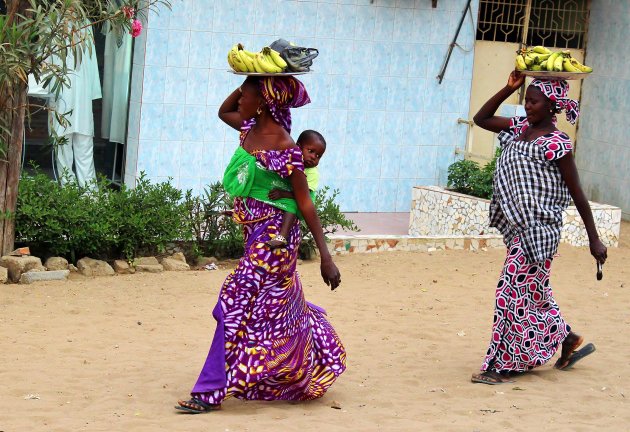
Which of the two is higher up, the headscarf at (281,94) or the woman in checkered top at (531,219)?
the headscarf at (281,94)

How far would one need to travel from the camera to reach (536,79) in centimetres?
634

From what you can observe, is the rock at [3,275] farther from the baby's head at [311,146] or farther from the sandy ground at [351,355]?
the baby's head at [311,146]

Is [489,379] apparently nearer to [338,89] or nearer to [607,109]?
[338,89]

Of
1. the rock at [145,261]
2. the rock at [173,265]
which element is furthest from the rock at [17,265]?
the rock at [173,265]

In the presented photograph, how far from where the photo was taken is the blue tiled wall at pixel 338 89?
1127 cm

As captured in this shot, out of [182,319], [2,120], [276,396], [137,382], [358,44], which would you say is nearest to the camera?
[276,396]

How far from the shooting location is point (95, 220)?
29.3 ft

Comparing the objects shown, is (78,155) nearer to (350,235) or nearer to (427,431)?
(350,235)

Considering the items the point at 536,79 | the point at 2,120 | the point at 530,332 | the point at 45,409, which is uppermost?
the point at 536,79

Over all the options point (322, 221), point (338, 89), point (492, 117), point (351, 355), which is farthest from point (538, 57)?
point (338, 89)

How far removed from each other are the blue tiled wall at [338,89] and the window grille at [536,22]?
0.63m

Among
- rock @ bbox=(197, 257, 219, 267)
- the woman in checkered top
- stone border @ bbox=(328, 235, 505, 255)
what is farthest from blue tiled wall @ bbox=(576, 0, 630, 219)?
the woman in checkered top

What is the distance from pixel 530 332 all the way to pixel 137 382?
7.53 ft

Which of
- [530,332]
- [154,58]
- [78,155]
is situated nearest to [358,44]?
[154,58]
